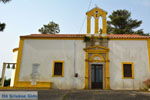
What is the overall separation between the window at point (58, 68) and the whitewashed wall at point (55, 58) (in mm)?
378

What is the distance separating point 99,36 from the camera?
51.0 ft

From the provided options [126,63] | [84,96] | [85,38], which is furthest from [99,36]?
[84,96]

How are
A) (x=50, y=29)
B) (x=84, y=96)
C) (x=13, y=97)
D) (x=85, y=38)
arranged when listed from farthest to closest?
(x=50, y=29) < (x=85, y=38) < (x=84, y=96) < (x=13, y=97)

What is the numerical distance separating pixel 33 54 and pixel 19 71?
2.05 m

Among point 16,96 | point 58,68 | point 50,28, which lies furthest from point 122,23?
point 16,96

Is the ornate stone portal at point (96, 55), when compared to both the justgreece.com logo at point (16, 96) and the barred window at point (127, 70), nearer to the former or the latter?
the barred window at point (127, 70)

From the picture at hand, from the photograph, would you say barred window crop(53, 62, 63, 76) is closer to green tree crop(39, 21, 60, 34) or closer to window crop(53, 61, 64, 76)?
window crop(53, 61, 64, 76)

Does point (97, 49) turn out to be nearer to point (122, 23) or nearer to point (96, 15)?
point (96, 15)

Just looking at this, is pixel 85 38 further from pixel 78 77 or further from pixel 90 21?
pixel 78 77

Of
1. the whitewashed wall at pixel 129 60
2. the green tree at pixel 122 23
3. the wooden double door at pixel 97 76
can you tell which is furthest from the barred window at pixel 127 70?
the green tree at pixel 122 23

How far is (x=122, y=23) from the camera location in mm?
32688

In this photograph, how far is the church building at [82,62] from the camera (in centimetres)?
1446

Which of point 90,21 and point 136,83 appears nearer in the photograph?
point 136,83

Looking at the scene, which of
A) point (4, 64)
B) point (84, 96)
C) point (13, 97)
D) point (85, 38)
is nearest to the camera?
point (13, 97)
